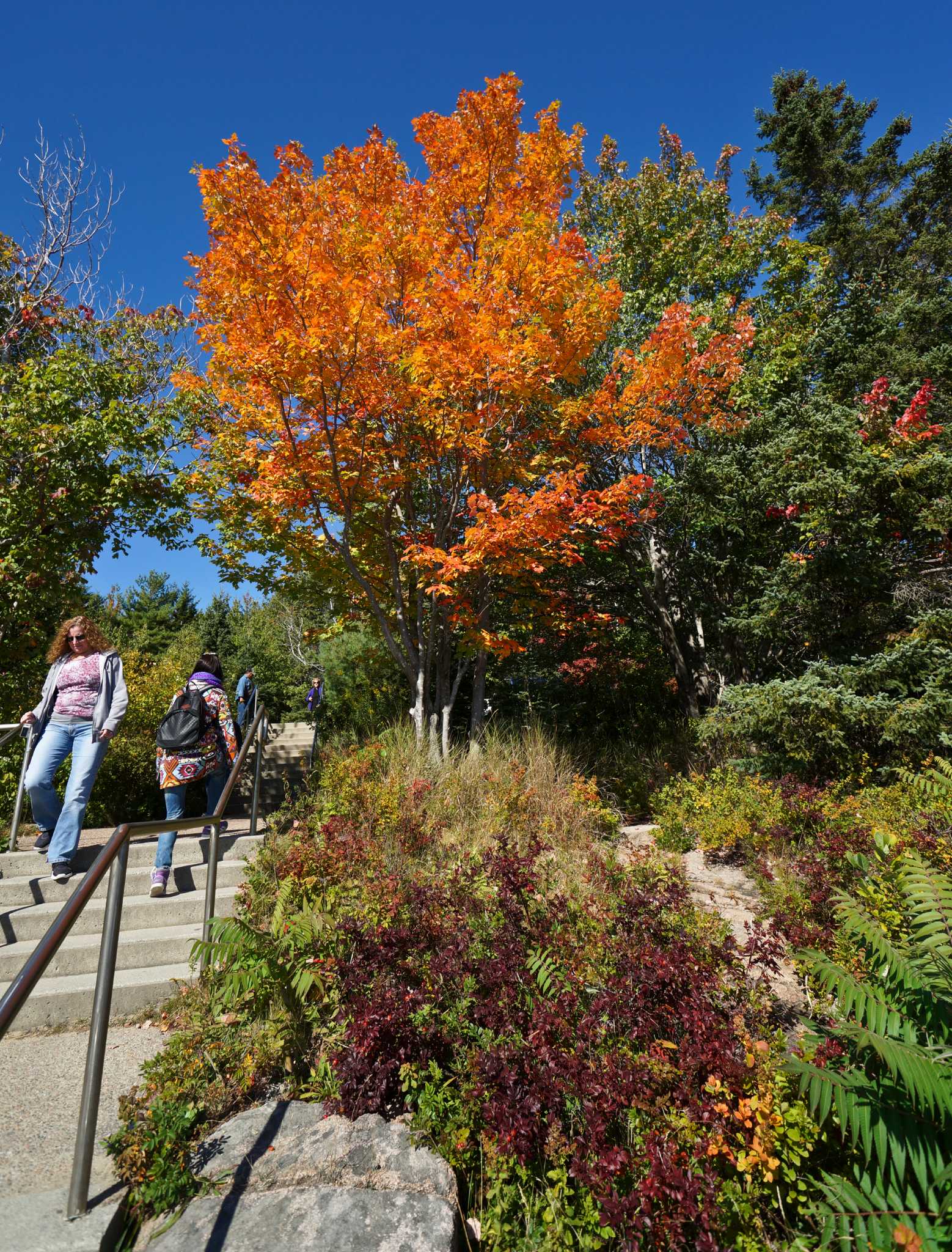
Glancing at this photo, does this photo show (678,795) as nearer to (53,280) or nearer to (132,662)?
(132,662)

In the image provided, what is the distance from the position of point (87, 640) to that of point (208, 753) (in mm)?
1317

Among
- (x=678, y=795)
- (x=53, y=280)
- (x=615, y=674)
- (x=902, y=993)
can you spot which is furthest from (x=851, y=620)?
(x=53, y=280)

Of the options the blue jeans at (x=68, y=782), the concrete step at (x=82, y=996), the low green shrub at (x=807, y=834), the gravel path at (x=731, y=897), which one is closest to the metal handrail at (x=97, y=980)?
the concrete step at (x=82, y=996)

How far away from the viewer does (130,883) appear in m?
4.39

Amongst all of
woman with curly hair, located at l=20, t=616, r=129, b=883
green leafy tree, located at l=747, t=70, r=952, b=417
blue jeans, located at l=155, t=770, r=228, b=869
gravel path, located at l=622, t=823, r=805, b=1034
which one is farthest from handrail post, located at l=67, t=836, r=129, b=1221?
green leafy tree, located at l=747, t=70, r=952, b=417

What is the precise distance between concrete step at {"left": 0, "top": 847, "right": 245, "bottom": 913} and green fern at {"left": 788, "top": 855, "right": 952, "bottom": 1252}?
3.99 meters

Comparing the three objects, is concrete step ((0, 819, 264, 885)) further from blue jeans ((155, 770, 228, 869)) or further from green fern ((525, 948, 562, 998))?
green fern ((525, 948, 562, 998))

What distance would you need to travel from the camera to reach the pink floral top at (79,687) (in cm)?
443

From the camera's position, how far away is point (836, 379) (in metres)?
8.23

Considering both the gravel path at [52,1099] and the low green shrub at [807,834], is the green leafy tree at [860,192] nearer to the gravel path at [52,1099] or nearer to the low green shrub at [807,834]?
the low green shrub at [807,834]

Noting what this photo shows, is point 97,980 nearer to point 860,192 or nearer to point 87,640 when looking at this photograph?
point 87,640

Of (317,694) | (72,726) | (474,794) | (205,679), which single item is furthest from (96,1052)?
(317,694)

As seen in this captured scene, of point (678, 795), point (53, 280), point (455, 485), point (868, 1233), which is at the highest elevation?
point (53, 280)

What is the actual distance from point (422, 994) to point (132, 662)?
7.92 m
